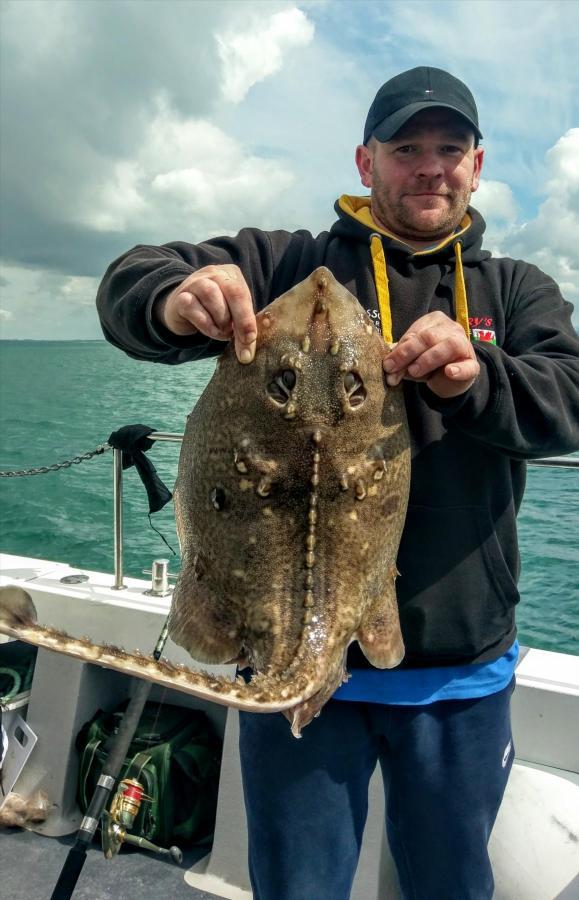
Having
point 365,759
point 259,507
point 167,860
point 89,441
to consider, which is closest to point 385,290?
point 259,507

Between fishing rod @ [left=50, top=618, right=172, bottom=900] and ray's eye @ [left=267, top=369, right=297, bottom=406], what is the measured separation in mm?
1463

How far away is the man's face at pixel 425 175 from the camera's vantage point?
99.3 inches

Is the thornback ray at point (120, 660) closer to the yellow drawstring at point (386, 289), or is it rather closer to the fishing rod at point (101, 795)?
the yellow drawstring at point (386, 289)

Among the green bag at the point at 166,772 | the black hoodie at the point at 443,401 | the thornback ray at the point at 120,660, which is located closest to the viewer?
the thornback ray at the point at 120,660

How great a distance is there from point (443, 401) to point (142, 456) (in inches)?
108

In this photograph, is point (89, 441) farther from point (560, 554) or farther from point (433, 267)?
point (433, 267)

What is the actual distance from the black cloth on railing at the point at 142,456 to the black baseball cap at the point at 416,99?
243cm

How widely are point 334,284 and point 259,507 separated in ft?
2.14

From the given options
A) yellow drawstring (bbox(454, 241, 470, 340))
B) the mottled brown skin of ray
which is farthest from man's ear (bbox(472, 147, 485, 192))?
the mottled brown skin of ray

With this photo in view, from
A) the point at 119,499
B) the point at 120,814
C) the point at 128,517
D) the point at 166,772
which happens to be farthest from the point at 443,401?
the point at 128,517

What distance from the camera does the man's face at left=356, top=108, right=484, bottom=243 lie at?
2523 mm

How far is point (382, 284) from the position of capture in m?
2.54

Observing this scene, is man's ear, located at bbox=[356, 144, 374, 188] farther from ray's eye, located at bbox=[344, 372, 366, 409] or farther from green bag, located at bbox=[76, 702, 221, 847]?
green bag, located at bbox=[76, 702, 221, 847]

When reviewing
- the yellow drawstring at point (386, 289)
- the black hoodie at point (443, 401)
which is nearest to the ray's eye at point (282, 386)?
the black hoodie at point (443, 401)
